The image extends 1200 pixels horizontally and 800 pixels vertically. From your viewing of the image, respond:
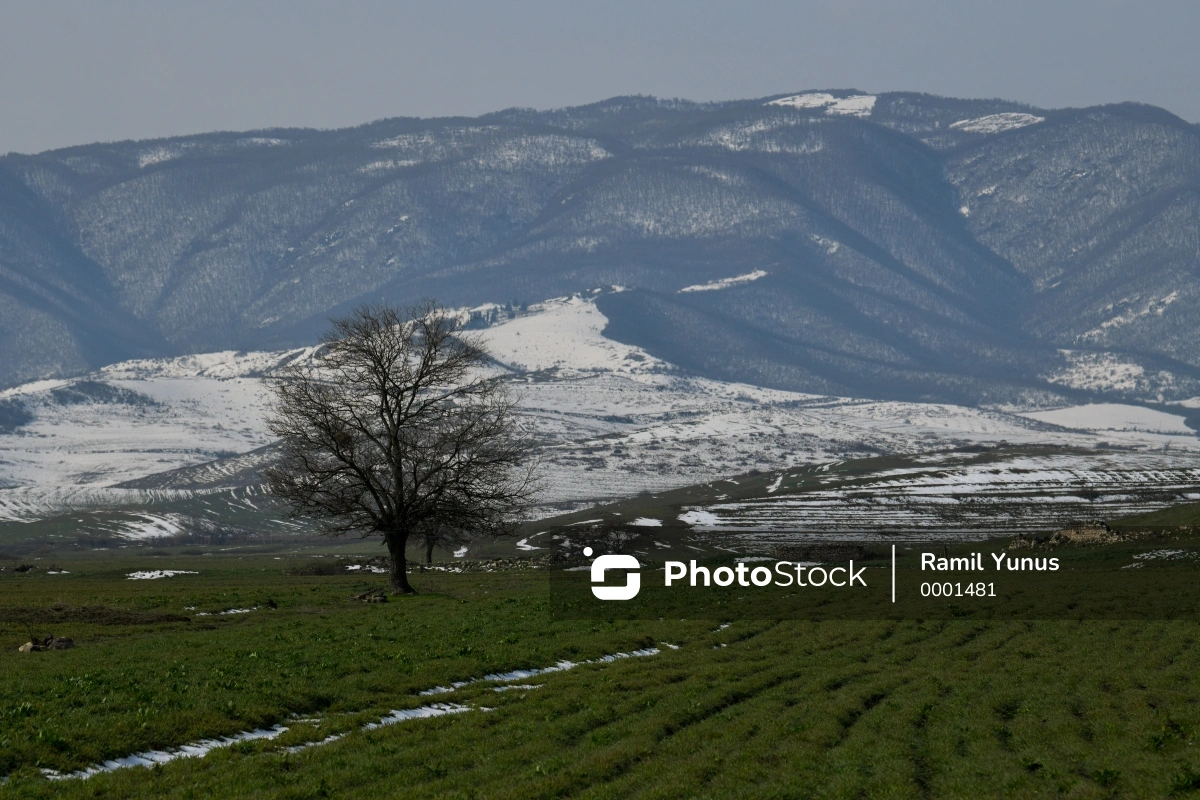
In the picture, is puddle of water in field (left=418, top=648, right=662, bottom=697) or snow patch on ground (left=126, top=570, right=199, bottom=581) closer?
puddle of water in field (left=418, top=648, right=662, bottom=697)

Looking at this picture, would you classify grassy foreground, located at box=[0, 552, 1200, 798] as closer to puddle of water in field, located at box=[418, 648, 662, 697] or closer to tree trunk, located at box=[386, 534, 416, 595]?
puddle of water in field, located at box=[418, 648, 662, 697]

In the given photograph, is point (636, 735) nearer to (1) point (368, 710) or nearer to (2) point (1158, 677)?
(1) point (368, 710)

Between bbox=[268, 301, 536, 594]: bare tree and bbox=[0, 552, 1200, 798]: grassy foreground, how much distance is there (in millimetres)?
13386

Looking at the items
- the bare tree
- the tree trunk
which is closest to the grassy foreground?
the bare tree

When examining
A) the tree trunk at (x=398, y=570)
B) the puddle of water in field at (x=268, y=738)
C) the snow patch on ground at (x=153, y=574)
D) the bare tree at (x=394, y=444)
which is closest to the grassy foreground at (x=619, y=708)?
the puddle of water in field at (x=268, y=738)

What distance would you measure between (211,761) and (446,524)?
38.9m

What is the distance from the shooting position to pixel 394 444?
61.7m

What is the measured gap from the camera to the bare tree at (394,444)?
198 ft

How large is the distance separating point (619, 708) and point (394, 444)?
33723mm

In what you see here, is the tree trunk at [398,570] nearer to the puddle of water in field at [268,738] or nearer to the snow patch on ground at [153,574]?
the puddle of water in field at [268,738]

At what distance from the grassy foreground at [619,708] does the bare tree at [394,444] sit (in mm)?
13386

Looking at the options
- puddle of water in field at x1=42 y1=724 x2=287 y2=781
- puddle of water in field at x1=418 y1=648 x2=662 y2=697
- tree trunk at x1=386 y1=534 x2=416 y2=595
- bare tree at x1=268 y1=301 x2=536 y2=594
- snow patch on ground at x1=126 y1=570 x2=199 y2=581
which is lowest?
puddle of water in field at x1=42 y1=724 x2=287 y2=781

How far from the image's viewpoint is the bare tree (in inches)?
2375

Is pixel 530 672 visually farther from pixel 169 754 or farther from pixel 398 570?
pixel 398 570
